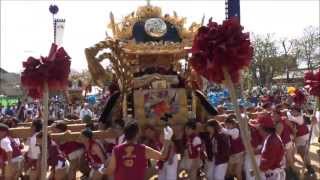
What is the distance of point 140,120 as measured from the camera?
36.0 ft

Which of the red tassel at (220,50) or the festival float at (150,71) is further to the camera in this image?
the festival float at (150,71)

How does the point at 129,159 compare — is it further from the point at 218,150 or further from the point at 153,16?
the point at 153,16

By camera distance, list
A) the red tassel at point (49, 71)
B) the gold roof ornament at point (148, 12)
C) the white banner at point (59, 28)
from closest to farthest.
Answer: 1. the red tassel at point (49, 71)
2. the gold roof ornament at point (148, 12)
3. the white banner at point (59, 28)

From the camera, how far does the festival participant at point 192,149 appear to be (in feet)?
27.8

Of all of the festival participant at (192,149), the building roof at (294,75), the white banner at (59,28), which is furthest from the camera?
the building roof at (294,75)

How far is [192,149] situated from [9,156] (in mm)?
3102

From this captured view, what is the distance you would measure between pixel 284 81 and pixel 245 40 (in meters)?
42.7

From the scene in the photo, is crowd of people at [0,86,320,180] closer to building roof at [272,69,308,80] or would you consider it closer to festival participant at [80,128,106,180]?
festival participant at [80,128,106,180]

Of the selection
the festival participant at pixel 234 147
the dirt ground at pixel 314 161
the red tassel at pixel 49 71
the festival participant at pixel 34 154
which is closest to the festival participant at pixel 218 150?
the festival participant at pixel 234 147

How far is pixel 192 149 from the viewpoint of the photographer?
854 centimetres

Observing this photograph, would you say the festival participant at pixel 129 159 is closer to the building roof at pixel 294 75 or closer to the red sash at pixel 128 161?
the red sash at pixel 128 161

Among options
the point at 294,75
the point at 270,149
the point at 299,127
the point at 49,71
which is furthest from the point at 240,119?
the point at 294,75

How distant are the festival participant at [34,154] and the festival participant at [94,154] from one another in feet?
2.57

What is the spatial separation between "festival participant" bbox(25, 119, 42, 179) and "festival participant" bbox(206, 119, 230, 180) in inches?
114
